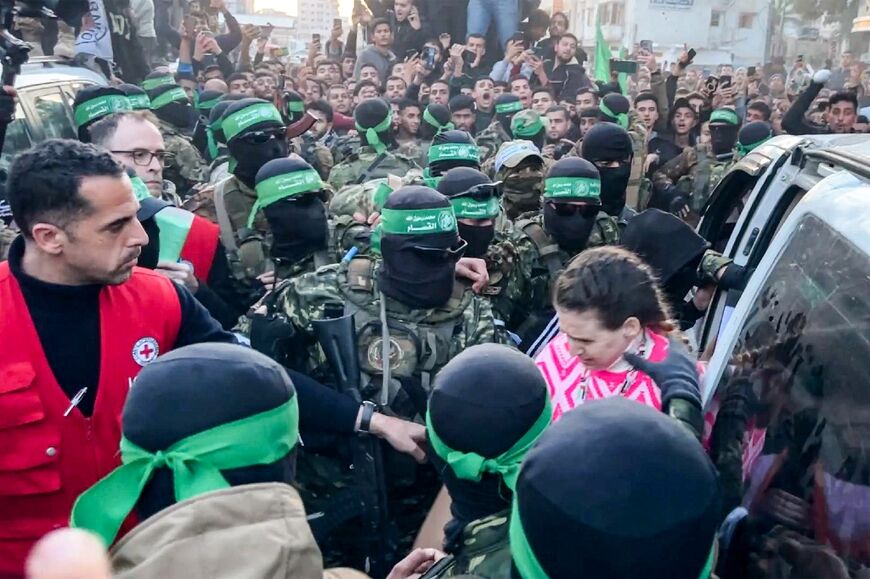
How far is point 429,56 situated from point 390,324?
10101 millimetres

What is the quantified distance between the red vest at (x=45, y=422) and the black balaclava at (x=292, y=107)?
6.87m

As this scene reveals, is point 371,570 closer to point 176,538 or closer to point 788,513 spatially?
point 788,513

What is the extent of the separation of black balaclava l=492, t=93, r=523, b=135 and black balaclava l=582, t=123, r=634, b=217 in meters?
4.31

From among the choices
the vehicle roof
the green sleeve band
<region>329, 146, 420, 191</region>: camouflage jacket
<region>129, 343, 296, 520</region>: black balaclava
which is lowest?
<region>329, 146, 420, 191</region>: camouflage jacket

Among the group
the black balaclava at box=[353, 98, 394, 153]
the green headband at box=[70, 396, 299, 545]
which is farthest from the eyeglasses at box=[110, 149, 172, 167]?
the black balaclava at box=[353, 98, 394, 153]

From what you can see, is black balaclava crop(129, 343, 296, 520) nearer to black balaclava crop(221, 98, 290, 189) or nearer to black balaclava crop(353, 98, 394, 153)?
black balaclava crop(221, 98, 290, 189)

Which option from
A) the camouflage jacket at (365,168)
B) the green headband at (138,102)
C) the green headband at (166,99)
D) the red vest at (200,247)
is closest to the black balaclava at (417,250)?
the red vest at (200,247)

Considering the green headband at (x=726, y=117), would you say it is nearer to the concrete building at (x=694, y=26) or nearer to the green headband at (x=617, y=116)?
the green headband at (x=617, y=116)

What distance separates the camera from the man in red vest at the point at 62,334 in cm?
212

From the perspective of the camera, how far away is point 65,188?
2.21 meters

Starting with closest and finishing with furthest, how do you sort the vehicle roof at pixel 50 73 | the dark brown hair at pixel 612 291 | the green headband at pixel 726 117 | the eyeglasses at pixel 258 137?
the dark brown hair at pixel 612 291
the eyeglasses at pixel 258 137
the vehicle roof at pixel 50 73
the green headband at pixel 726 117

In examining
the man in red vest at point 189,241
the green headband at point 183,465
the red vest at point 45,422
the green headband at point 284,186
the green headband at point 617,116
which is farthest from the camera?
the green headband at point 617,116

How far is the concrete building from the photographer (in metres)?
35.0

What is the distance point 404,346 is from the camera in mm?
2996
